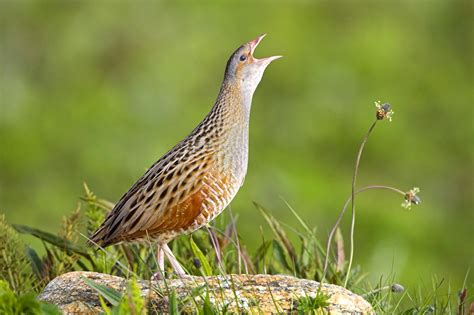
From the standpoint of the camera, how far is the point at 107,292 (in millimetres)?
4871

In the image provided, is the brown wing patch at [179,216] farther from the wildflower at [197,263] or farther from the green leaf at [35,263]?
the green leaf at [35,263]

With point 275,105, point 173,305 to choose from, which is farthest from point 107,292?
point 275,105

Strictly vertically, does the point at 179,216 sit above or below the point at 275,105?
below

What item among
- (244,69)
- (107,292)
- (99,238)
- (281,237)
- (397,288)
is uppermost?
(244,69)

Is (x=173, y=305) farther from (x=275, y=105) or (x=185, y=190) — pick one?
(x=275, y=105)

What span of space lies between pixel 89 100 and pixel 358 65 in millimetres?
3252

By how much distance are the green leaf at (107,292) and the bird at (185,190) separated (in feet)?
1.98

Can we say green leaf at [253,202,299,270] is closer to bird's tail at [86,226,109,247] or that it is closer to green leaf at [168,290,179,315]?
bird's tail at [86,226,109,247]

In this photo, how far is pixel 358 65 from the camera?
13844 mm

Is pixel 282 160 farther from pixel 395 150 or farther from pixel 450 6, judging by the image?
pixel 450 6

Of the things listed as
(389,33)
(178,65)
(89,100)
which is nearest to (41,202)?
(89,100)

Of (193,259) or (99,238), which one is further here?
(193,259)

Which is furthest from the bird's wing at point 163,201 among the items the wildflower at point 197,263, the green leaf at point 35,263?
the green leaf at point 35,263

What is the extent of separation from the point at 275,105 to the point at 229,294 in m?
8.18
